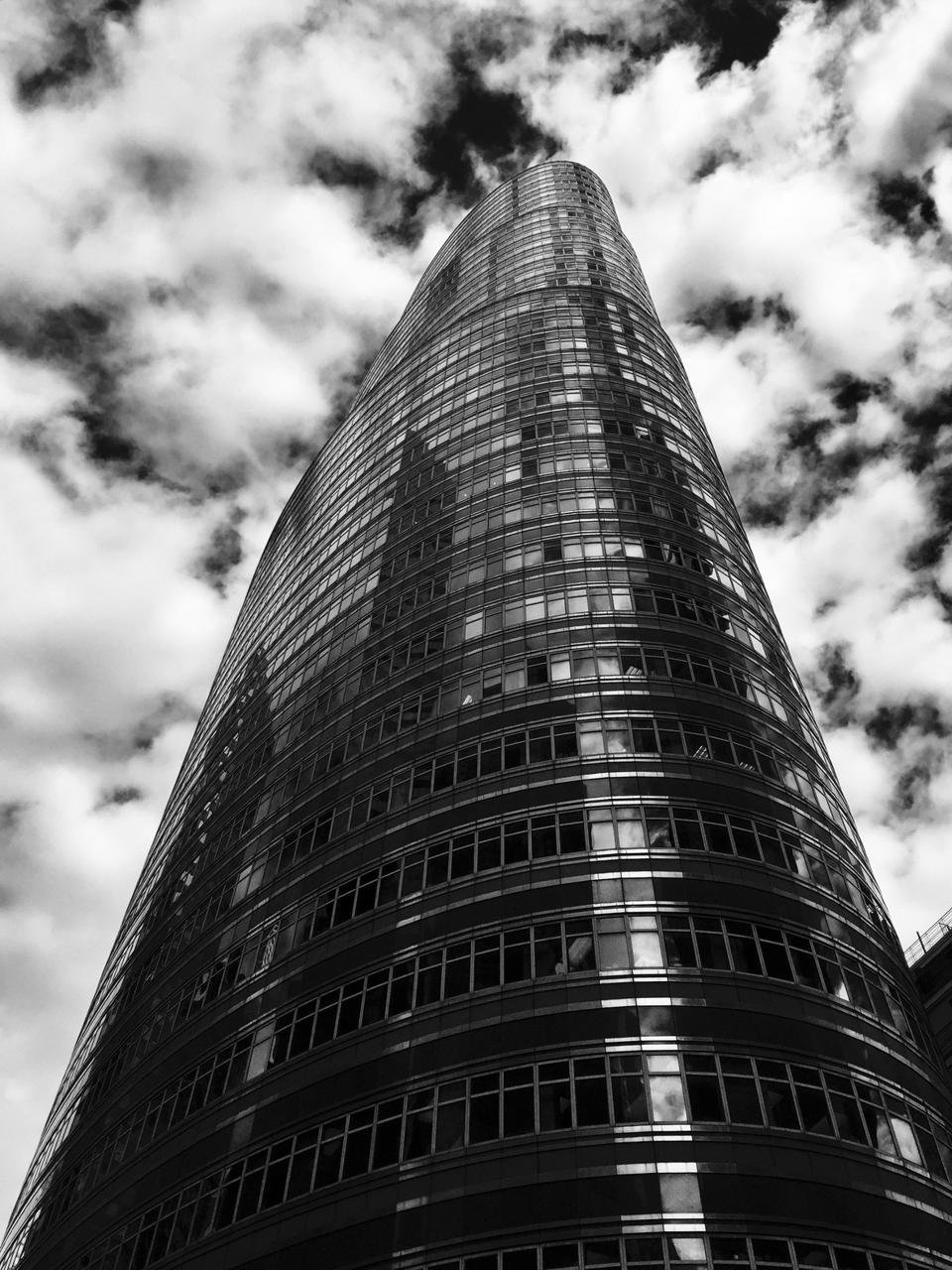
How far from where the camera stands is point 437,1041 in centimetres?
3481

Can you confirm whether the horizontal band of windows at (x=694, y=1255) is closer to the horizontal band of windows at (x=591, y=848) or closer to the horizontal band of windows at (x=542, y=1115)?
the horizontal band of windows at (x=542, y=1115)

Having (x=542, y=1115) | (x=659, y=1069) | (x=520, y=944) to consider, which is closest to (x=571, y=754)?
(x=520, y=944)

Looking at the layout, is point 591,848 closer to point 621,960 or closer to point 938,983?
point 621,960

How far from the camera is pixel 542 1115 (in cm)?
3134

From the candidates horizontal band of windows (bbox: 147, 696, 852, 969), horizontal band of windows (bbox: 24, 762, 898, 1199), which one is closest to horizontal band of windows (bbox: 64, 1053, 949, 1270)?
horizontal band of windows (bbox: 24, 762, 898, 1199)

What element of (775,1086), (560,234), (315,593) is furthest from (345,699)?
(560,234)

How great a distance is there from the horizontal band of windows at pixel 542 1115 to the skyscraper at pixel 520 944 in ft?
0.35

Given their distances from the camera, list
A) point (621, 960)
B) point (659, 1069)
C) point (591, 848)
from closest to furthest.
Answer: point (659, 1069), point (621, 960), point (591, 848)

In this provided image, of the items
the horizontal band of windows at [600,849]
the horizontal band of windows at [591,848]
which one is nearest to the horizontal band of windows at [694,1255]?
the horizontal band of windows at [600,849]

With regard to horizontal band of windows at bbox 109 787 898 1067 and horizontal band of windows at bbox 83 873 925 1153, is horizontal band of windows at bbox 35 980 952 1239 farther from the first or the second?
horizontal band of windows at bbox 109 787 898 1067

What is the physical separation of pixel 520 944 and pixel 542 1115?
634 cm

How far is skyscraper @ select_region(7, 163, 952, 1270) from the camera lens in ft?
99.2

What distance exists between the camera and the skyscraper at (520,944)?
30.2m

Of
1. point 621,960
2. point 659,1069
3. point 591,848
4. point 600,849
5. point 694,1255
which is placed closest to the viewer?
point 694,1255
